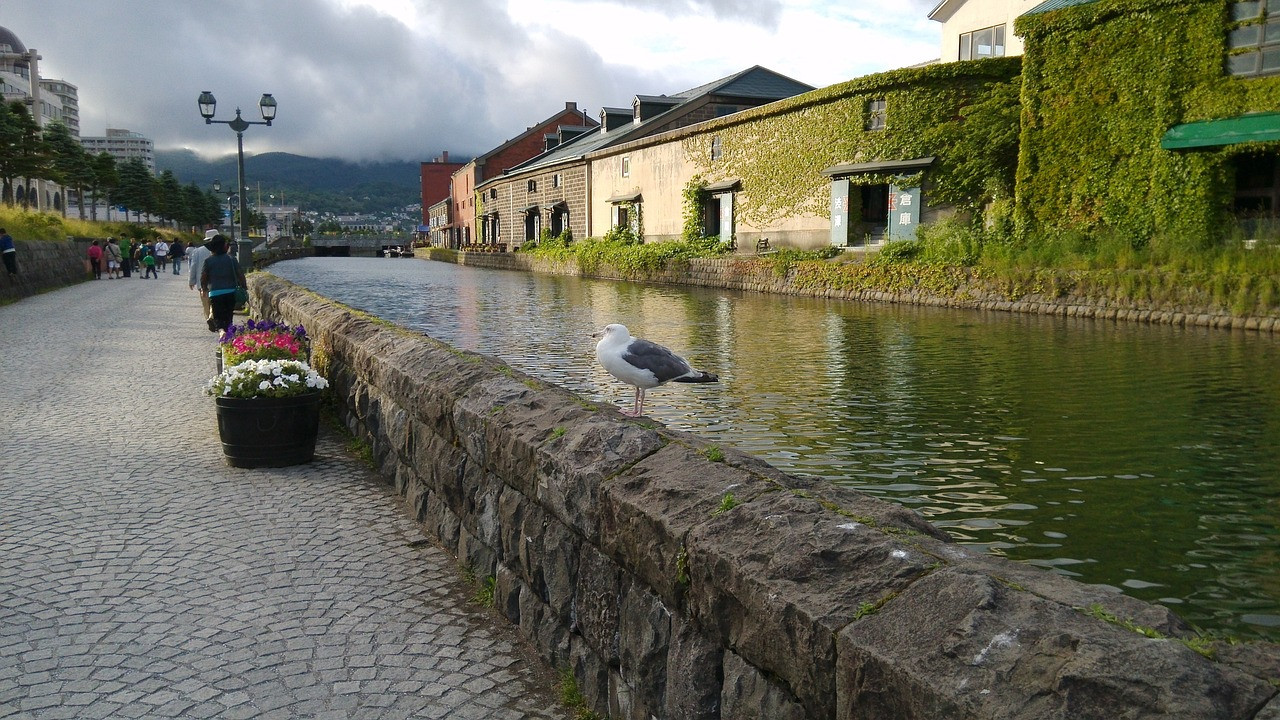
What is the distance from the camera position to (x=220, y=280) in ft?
39.3

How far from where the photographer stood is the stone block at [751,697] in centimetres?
229

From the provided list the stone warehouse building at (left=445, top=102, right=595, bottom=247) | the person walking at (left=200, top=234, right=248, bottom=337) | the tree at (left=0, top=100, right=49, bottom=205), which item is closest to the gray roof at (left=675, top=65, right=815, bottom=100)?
the stone warehouse building at (left=445, top=102, right=595, bottom=247)

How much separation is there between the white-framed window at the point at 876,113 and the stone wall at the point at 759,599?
26.1m

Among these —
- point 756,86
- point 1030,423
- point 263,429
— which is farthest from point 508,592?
point 756,86

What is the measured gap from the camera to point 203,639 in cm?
402

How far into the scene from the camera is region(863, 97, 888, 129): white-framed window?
28.5m

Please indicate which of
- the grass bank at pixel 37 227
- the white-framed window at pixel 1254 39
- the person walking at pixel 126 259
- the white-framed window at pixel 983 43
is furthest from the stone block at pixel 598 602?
the person walking at pixel 126 259

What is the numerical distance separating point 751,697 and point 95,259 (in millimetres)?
39562

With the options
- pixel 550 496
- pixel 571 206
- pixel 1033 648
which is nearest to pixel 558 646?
pixel 550 496

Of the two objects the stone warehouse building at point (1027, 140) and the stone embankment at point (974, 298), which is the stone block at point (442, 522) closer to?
the stone embankment at point (974, 298)

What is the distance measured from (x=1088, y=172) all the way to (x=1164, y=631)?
23447 mm

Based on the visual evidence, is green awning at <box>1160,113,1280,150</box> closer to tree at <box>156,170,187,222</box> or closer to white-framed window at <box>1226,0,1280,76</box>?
white-framed window at <box>1226,0,1280,76</box>

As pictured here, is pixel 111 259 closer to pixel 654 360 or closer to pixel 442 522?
pixel 654 360

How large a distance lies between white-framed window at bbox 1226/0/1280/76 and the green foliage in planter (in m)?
5.81
